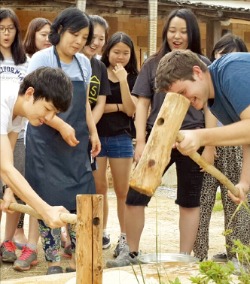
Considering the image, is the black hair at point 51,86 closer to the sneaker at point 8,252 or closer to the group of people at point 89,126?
the group of people at point 89,126

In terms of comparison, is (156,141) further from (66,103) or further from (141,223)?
(141,223)

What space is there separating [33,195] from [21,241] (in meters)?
2.42

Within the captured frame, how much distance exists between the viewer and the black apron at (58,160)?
5.47 metres

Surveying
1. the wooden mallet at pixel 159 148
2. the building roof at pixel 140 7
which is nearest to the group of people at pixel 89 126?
the wooden mallet at pixel 159 148

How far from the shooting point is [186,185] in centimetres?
573

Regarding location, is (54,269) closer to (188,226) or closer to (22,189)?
(188,226)

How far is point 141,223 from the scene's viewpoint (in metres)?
5.75

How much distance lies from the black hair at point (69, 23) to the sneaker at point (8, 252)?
154 cm

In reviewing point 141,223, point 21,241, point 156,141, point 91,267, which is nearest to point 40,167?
point 141,223

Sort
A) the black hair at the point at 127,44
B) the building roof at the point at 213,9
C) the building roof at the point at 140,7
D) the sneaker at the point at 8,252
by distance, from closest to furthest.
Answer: the sneaker at the point at 8,252 → the black hair at the point at 127,44 → the building roof at the point at 140,7 → the building roof at the point at 213,9

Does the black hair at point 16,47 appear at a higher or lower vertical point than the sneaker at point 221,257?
higher

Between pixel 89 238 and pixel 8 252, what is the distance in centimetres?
227

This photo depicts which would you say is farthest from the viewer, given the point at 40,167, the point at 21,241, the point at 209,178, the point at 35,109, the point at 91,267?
the point at 21,241

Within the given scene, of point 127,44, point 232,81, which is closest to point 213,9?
point 127,44
